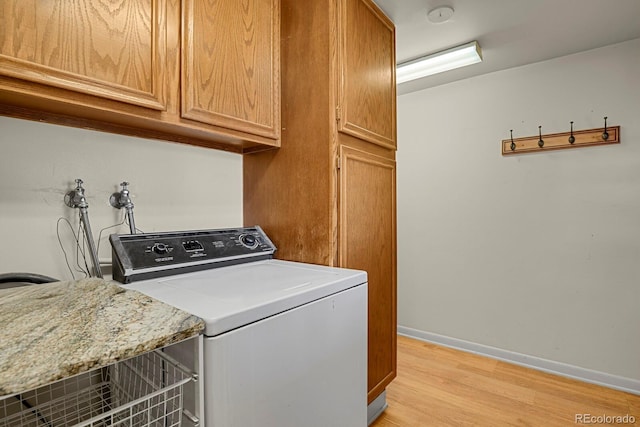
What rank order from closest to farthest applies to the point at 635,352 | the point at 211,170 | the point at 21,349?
1. the point at 21,349
2. the point at 211,170
3. the point at 635,352

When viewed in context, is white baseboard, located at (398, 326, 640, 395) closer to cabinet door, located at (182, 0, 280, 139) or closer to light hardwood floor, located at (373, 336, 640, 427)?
light hardwood floor, located at (373, 336, 640, 427)

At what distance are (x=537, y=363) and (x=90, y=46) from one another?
310cm

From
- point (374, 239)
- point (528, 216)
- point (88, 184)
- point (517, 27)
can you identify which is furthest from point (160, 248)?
point (528, 216)

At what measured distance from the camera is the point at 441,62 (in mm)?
2256

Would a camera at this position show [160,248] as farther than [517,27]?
No

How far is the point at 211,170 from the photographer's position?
161 cm

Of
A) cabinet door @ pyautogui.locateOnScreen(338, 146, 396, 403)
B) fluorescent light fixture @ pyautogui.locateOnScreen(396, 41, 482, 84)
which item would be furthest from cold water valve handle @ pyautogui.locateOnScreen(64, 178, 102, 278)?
fluorescent light fixture @ pyautogui.locateOnScreen(396, 41, 482, 84)

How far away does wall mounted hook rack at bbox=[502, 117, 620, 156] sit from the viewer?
6.93 feet

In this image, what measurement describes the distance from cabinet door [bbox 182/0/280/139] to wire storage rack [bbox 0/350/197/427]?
85cm

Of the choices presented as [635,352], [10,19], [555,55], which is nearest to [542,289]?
[635,352]

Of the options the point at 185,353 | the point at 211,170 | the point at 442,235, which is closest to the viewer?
the point at 185,353

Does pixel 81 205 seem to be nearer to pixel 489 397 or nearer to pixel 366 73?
pixel 366 73

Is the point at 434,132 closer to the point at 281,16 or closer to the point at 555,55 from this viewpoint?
the point at 555,55

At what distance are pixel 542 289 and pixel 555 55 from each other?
166 cm
